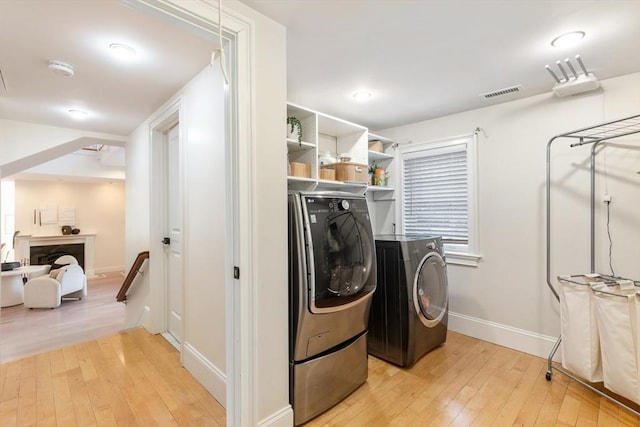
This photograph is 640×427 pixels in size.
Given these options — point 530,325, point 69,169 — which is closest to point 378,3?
point 530,325

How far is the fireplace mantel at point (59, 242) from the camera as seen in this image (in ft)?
20.1

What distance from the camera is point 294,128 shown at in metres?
2.34

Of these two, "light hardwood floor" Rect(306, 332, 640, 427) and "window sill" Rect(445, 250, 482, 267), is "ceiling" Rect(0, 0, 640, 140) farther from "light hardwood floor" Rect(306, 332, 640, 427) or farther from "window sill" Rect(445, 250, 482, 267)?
"light hardwood floor" Rect(306, 332, 640, 427)

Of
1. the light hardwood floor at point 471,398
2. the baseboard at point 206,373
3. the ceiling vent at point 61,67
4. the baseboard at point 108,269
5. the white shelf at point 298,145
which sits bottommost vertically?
the baseboard at point 108,269

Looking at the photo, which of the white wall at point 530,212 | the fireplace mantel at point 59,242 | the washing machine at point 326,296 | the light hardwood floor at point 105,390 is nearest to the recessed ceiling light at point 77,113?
the light hardwood floor at point 105,390

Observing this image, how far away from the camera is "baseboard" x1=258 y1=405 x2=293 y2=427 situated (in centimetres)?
148

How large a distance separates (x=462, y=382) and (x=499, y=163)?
192 cm

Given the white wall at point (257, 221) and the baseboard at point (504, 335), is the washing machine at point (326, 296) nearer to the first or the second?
the white wall at point (257, 221)

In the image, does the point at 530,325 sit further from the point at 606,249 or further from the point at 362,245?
the point at 362,245

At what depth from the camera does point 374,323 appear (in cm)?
240

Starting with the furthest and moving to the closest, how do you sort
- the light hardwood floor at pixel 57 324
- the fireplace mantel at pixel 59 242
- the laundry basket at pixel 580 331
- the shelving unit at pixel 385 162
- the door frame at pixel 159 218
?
the fireplace mantel at pixel 59 242 < the shelving unit at pixel 385 162 < the light hardwood floor at pixel 57 324 < the door frame at pixel 159 218 < the laundry basket at pixel 580 331

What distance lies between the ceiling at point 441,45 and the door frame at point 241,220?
27 cm

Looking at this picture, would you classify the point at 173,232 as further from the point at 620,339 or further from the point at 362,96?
the point at 620,339

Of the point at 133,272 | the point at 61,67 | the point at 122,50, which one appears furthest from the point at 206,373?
the point at 61,67
